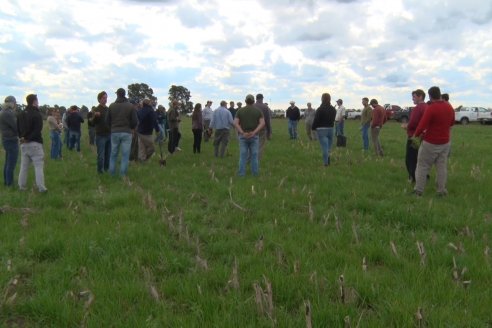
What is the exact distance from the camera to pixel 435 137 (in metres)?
8.75

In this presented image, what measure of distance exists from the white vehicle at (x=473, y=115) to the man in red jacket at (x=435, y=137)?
3914 centimetres

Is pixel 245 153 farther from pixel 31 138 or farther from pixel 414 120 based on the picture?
pixel 31 138

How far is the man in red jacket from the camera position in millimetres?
8617

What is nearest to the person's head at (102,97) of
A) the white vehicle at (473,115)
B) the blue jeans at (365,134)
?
the blue jeans at (365,134)

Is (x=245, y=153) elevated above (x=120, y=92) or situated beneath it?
situated beneath

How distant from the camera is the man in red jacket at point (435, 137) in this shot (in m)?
8.62

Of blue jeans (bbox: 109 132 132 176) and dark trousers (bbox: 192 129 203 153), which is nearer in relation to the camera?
blue jeans (bbox: 109 132 132 176)

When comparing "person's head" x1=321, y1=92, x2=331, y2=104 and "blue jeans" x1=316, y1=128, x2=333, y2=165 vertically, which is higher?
"person's head" x1=321, y1=92, x2=331, y2=104

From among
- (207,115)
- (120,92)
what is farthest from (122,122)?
(207,115)

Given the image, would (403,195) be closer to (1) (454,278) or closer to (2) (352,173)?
(2) (352,173)

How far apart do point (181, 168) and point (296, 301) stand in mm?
8834

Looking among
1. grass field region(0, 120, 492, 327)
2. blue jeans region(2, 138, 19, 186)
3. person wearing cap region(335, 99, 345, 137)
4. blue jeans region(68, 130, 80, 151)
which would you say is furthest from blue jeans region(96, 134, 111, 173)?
person wearing cap region(335, 99, 345, 137)

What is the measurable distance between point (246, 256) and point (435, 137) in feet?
17.6

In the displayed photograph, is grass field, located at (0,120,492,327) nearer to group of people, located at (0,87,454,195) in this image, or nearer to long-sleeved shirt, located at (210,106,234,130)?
group of people, located at (0,87,454,195)
